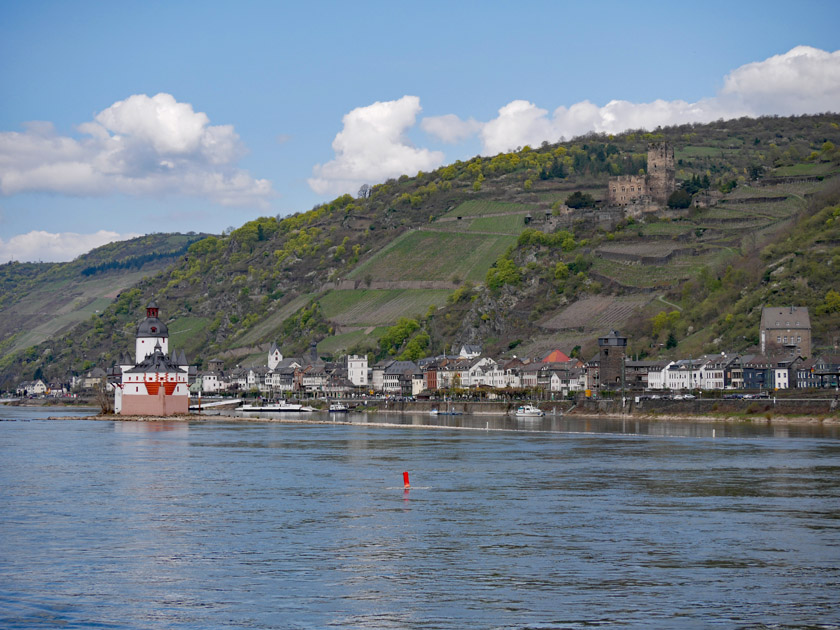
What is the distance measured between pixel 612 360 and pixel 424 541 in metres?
103

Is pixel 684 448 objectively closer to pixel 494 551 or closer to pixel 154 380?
pixel 494 551

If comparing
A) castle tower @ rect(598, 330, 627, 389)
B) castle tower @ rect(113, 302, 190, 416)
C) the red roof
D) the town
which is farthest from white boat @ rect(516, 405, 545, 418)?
castle tower @ rect(113, 302, 190, 416)

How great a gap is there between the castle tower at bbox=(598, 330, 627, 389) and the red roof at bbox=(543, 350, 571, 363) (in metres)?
16.2

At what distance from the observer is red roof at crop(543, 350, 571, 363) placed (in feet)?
500

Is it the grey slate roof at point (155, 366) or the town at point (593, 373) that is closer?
the town at point (593, 373)

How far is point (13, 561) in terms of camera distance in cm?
3077

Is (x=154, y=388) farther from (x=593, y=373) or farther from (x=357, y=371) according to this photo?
(x=357, y=371)

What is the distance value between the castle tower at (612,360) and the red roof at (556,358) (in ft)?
53.0

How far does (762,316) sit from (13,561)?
11099 centimetres

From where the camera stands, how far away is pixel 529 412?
129 m

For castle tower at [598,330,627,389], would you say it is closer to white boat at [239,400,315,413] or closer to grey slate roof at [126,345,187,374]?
white boat at [239,400,315,413]

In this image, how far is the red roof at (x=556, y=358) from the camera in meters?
152

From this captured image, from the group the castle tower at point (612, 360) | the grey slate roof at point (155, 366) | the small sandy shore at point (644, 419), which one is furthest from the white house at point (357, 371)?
the grey slate roof at point (155, 366)

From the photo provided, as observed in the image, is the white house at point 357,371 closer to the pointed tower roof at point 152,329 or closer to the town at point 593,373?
the town at point 593,373
